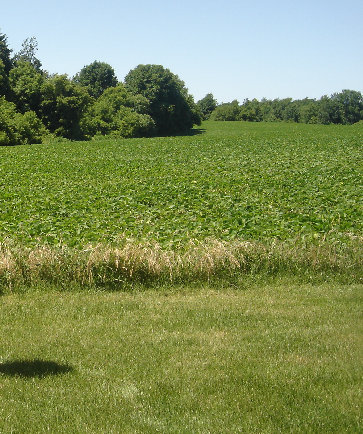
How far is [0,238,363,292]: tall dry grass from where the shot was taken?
7.76m

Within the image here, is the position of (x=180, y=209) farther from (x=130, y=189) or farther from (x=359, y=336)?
(x=359, y=336)

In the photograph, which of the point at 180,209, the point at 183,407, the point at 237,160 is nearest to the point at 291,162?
the point at 237,160

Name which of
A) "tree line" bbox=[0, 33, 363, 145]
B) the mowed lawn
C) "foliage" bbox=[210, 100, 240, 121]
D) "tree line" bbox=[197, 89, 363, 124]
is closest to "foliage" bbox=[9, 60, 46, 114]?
"tree line" bbox=[0, 33, 363, 145]

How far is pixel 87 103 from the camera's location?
188 feet

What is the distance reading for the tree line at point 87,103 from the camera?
51.0m

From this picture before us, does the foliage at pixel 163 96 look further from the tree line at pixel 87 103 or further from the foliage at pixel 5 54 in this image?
the foliage at pixel 5 54

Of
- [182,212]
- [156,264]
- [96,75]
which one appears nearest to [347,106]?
[96,75]

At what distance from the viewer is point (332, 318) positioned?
20.9 feet

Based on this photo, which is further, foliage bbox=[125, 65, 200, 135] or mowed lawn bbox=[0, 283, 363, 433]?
foliage bbox=[125, 65, 200, 135]

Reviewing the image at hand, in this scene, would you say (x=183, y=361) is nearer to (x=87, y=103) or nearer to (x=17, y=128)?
(x=17, y=128)

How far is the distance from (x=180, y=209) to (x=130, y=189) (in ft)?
13.6

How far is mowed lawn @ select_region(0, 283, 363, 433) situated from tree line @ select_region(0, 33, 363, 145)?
135 ft

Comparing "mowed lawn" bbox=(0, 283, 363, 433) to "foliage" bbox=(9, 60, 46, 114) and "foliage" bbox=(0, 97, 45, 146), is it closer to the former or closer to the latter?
"foliage" bbox=(0, 97, 45, 146)

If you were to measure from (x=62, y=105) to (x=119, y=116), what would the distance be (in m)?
10.0
